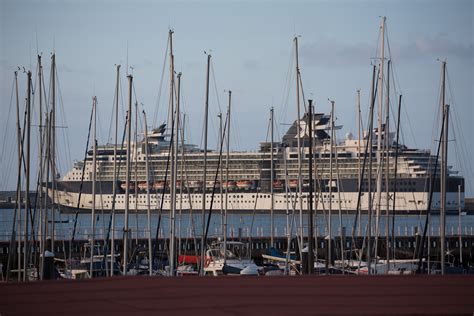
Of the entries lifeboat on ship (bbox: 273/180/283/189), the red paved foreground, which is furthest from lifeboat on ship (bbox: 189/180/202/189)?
the red paved foreground

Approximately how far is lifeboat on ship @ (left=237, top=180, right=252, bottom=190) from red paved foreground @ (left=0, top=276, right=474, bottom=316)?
79069mm

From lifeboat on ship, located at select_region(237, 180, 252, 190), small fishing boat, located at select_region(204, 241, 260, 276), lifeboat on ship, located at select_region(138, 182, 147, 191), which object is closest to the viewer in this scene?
small fishing boat, located at select_region(204, 241, 260, 276)

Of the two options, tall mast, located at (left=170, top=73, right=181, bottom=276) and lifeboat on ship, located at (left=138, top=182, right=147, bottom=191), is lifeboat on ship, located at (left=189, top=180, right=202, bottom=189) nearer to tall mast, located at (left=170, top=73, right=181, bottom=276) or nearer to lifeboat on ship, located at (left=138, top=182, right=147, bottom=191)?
lifeboat on ship, located at (left=138, top=182, right=147, bottom=191)

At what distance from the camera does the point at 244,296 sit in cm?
797

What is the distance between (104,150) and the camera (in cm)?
8356

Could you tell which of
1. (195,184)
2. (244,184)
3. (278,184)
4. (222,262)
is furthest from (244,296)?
(244,184)

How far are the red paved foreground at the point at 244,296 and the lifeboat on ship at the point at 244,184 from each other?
79069 millimetres

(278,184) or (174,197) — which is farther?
(278,184)

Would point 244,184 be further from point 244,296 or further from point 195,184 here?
point 244,296

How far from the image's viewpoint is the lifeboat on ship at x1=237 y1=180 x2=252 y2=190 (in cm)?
8819

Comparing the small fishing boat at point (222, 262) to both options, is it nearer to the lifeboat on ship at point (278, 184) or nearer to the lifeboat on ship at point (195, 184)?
the lifeboat on ship at point (278, 184)

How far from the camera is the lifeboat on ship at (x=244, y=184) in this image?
88.2 m

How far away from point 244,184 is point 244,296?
8061cm

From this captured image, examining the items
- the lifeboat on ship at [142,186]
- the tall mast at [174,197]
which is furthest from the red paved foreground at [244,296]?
the lifeboat on ship at [142,186]
